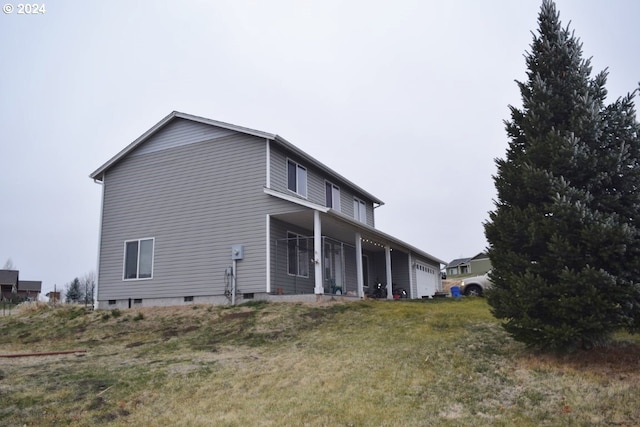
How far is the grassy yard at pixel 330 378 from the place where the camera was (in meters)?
6.42

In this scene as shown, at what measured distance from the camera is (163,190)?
59.6ft

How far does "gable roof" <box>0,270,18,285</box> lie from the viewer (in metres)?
58.4

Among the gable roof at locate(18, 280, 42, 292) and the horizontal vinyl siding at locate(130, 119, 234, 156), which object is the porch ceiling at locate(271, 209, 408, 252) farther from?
the gable roof at locate(18, 280, 42, 292)

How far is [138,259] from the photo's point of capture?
1803 centimetres

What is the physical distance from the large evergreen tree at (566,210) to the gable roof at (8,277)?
63.7 meters

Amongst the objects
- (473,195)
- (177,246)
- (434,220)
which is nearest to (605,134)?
(177,246)

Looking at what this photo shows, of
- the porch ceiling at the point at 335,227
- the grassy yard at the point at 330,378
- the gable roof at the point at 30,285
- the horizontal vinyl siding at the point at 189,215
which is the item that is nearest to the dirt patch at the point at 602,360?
the grassy yard at the point at 330,378

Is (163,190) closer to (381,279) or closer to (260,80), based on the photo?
(260,80)

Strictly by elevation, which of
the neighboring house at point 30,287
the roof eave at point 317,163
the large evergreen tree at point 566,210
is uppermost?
the roof eave at point 317,163

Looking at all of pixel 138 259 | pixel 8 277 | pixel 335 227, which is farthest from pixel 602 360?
pixel 8 277

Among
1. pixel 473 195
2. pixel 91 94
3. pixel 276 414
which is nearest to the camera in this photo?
pixel 276 414

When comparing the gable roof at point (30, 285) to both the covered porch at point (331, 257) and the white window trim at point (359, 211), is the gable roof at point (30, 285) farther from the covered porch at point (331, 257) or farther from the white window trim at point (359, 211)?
the covered porch at point (331, 257)

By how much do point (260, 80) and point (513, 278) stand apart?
17.1 m

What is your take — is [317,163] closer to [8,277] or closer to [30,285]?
[8,277]
